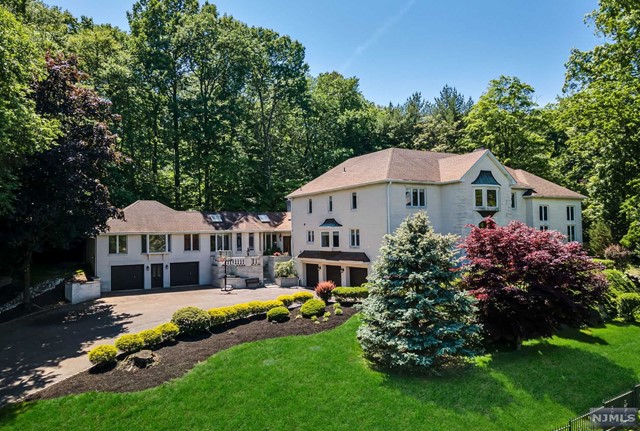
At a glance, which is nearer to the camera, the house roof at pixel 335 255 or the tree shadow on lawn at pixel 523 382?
the tree shadow on lawn at pixel 523 382

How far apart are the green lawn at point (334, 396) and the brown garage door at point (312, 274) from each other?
15.7 meters

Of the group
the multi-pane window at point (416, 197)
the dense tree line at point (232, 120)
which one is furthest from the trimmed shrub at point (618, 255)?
the multi-pane window at point (416, 197)

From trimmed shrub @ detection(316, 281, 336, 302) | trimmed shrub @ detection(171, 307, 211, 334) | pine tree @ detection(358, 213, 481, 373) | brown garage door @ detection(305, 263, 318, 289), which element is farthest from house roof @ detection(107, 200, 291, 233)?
pine tree @ detection(358, 213, 481, 373)

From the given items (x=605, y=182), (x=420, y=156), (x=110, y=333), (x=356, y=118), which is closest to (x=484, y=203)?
(x=420, y=156)

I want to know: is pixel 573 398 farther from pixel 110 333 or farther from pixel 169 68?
pixel 169 68

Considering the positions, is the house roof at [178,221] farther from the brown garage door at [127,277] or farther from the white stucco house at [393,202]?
the white stucco house at [393,202]

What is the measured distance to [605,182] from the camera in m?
33.0

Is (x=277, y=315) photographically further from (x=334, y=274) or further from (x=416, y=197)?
(x=416, y=197)

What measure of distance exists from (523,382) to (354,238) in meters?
16.0

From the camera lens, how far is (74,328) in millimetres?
19484

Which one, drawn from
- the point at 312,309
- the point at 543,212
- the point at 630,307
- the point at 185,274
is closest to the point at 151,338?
the point at 312,309

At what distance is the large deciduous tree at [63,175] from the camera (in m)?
21.0

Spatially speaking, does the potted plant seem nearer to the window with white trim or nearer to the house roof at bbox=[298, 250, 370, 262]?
the house roof at bbox=[298, 250, 370, 262]

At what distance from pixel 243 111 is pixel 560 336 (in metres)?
39.5
